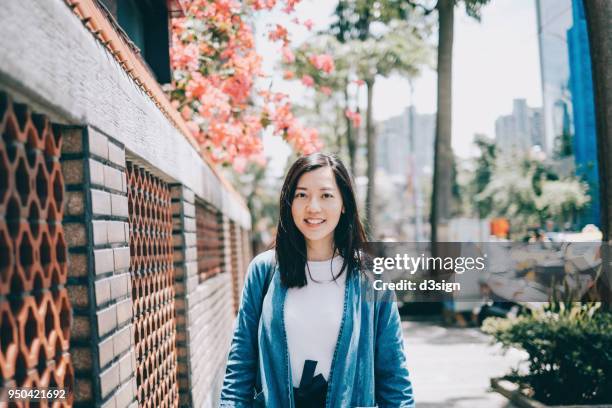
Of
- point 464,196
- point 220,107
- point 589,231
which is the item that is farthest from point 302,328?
point 464,196

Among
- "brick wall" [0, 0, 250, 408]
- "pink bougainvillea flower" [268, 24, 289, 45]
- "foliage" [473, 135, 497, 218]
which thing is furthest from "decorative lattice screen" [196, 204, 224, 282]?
"foliage" [473, 135, 497, 218]

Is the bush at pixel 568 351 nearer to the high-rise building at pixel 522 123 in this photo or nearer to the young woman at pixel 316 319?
the young woman at pixel 316 319

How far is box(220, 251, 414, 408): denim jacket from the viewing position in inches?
99.2

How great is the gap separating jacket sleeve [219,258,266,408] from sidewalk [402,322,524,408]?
4929mm

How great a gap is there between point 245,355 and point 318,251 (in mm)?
532

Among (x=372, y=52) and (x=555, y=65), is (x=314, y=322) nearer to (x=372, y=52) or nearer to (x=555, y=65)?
(x=372, y=52)

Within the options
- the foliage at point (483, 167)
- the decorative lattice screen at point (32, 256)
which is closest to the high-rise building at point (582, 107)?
the decorative lattice screen at point (32, 256)

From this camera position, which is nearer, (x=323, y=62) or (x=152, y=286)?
(x=152, y=286)

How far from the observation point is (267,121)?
29.0 ft

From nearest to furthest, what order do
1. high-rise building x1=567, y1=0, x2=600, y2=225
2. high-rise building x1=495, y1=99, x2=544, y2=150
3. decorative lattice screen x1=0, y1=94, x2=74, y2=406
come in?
decorative lattice screen x1=0, y1=94, x2=74, y2=406 → high-rise building x1=567, y1=0, x2=600, y2=225 → high-rise building x1=495, y1=99, x2=544, y2=150

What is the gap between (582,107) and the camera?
21391 millimetres

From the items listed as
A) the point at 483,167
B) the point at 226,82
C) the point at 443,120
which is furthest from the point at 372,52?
the point at 483,167

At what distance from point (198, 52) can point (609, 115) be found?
4.90m

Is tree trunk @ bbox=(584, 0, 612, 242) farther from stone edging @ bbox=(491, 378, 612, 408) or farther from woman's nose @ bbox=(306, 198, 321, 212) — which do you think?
woman's nose @ bbox=(306, 198, 321, 212)
